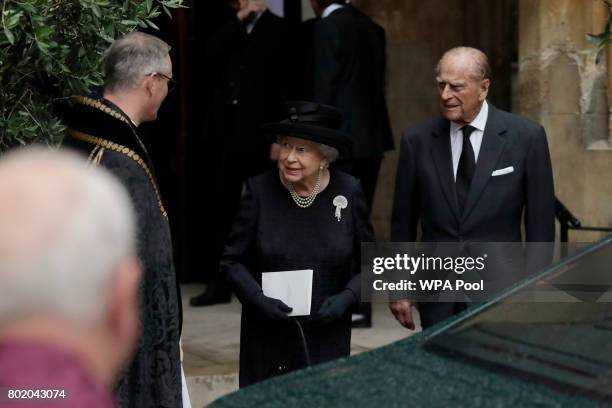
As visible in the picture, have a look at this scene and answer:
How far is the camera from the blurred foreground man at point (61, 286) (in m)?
1.89

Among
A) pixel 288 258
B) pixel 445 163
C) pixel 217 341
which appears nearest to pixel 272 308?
pixel 288 258

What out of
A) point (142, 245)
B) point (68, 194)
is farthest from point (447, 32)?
point (68, 194)

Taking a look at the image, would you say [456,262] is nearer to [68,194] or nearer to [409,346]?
[409,346]

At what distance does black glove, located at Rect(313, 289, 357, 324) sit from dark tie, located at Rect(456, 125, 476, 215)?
69 cm

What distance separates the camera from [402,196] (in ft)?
19.7

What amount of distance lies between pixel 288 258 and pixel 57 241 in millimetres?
3588

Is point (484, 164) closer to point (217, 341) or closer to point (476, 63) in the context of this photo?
point (476, 63)

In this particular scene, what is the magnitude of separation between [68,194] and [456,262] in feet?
12.9

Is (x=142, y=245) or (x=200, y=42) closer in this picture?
(x=142, y=245)

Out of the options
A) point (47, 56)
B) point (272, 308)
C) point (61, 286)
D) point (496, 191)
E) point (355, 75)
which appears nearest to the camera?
point (61, 286)

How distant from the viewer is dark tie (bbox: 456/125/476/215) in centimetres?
583

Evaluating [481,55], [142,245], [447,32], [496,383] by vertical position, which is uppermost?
[447,32]

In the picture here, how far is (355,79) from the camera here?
27.7 feet

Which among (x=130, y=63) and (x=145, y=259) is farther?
(x=130, y=63)
